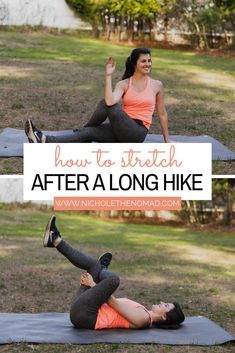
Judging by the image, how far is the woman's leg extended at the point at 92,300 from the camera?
662cm

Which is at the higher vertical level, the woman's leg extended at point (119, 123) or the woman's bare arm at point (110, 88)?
the woman's bare arm at point (110, 88)

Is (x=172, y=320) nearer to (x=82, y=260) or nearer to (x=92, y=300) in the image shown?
(x=92, y=300)

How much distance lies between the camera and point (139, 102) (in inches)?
330

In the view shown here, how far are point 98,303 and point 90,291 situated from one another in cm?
11

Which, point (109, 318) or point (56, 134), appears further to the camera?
point (56, 134)

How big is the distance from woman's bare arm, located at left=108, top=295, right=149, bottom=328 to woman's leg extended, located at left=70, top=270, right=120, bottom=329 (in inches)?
3.3

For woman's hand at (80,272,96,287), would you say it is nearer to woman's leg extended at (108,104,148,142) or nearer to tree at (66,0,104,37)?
woman's leg extended at (108,104,148,142)

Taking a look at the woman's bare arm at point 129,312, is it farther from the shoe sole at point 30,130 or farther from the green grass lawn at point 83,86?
the green grass lawn at point 83,86

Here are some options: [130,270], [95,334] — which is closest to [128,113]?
[95,334]

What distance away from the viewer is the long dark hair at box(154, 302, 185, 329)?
6.95 metres

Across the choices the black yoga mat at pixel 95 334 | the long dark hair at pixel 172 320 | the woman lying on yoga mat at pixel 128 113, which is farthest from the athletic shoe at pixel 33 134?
the long dark hair at pixel 172 320

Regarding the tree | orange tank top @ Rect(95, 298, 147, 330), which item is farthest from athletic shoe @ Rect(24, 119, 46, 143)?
the tree

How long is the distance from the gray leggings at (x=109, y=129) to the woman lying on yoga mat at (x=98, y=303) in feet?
5.31

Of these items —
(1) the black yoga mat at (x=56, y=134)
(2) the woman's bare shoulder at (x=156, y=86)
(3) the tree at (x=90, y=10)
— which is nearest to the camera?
(2) the woman's bare shoulder at (x=156, y=86)
